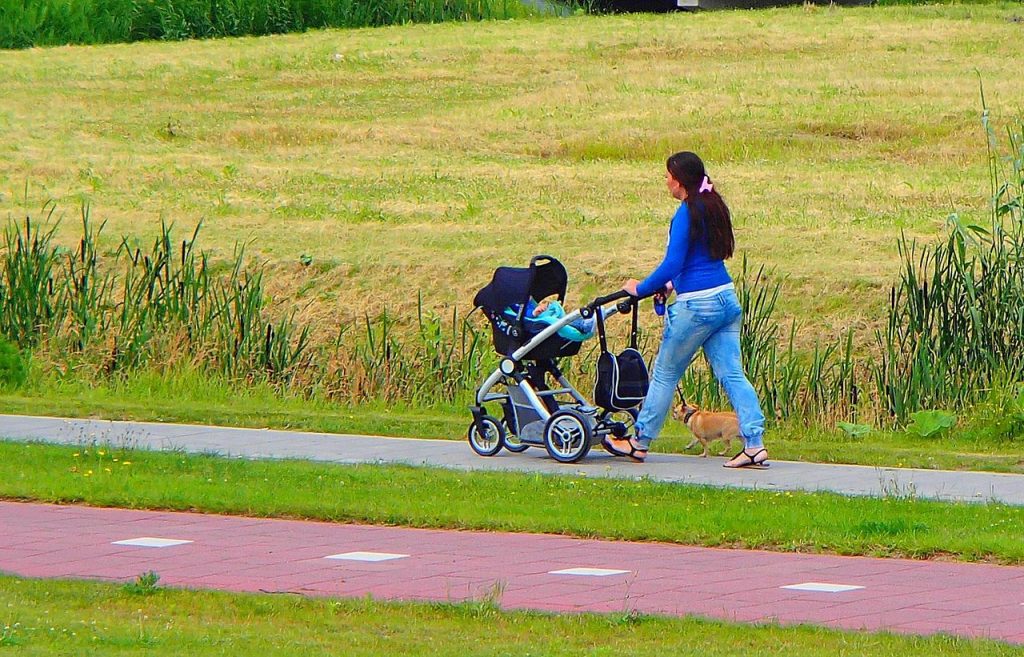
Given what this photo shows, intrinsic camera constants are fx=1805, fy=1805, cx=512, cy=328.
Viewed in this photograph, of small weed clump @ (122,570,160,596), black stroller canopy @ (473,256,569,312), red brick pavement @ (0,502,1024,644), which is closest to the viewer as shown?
red brick pavement @ (0,502,1024,644)

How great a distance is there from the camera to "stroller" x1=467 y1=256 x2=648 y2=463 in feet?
38.3

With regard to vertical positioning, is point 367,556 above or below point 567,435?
below

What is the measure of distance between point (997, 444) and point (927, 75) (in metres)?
24.6

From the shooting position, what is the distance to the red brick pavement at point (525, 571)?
7566 millimetres

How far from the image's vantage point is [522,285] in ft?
38.9

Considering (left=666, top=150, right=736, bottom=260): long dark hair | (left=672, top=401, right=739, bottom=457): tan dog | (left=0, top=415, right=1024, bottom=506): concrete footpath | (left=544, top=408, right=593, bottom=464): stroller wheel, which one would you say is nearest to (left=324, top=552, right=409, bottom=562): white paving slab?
(left=0, top=415, right=1024, bottom=506): concrete footpath

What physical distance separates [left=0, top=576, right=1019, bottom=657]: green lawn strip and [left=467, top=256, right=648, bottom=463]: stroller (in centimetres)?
419

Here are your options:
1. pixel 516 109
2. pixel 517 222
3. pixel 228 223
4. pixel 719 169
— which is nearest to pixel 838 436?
pixel 517 222

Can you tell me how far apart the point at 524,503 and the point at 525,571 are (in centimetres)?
164

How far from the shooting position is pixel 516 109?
114 ft

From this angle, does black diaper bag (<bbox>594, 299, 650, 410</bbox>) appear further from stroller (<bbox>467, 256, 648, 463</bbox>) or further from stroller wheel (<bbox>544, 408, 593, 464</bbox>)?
stroller wheel (<bbox>544, 408, 593, 464</bbox>)

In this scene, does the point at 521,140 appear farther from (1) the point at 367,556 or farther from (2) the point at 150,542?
(1) the point at 367,556

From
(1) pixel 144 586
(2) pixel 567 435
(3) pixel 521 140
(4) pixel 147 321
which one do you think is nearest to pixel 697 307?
(2) pixel 567 435

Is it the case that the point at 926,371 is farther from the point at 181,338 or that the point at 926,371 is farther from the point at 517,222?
the point at 517,222
